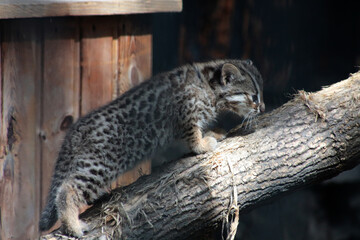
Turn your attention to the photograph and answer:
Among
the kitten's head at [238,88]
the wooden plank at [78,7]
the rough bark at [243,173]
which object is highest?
the wooden plank at [78,7]

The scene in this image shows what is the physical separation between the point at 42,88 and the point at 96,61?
55 centimetres

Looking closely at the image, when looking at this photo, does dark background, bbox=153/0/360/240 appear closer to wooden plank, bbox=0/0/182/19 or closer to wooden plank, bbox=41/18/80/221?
wooden plank, bbox=0/0/182/19

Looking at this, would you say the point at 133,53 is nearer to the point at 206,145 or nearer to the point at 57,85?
the point at 57,85

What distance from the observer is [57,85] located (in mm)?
4773

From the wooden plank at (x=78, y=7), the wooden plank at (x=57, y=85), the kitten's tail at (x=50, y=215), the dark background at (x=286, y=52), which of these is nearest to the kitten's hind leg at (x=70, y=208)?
the kitten's tail at (x=50, y=215)

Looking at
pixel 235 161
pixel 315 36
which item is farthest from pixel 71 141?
pixel 315 36

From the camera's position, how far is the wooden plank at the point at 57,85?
4699 millimetres

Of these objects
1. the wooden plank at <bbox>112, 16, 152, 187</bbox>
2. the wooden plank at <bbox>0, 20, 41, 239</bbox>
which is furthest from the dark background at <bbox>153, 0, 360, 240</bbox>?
the wooden plank at <bbox>0, 20, 41, 239</bbox>

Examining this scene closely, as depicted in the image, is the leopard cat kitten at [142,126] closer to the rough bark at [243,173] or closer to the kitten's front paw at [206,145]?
the kitten's front paw at [206,145]

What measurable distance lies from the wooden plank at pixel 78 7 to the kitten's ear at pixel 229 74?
36.7 inches

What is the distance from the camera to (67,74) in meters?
4.81

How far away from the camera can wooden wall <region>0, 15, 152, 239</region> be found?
179 inches

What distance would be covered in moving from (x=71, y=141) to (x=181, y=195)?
0.95m

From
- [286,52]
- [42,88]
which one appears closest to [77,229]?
[42,88]
